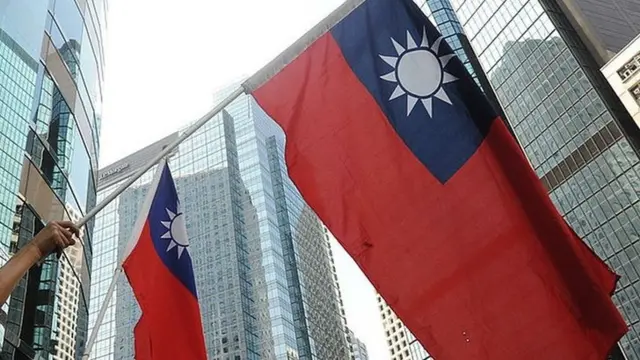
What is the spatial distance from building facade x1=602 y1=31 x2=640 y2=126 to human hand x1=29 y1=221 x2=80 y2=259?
59238 mm

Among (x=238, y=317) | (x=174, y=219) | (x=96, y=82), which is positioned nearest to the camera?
(x=174, y=219)

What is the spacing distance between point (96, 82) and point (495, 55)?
60562mm

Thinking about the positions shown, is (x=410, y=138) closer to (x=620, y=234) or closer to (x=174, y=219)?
(x=174, y=219)

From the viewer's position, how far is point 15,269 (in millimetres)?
3086

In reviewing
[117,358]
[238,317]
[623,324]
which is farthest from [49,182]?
[117,358]

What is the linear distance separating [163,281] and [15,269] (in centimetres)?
406

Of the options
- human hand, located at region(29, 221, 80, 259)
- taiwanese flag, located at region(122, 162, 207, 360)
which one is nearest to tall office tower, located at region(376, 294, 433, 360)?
taiwanese flag, located at region(122, 162, 207, 360)

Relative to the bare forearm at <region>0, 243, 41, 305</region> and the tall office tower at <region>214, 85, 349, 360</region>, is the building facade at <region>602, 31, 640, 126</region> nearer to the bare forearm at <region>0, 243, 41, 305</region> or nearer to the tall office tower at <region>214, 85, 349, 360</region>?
the tall office tower at <region>214, 85, 349, 360</region>

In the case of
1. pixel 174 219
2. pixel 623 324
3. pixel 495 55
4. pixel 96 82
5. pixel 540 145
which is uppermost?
pixel 495 55

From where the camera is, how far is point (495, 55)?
71938 millimetres

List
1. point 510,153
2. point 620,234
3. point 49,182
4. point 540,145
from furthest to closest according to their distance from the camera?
point 540,145
point 620,234
point 49,182
point 510,153

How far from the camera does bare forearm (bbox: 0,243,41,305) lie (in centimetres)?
299

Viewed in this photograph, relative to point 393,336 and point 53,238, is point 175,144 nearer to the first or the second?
point 53,238

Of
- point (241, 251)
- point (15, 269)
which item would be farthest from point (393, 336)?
point (15, 269)
